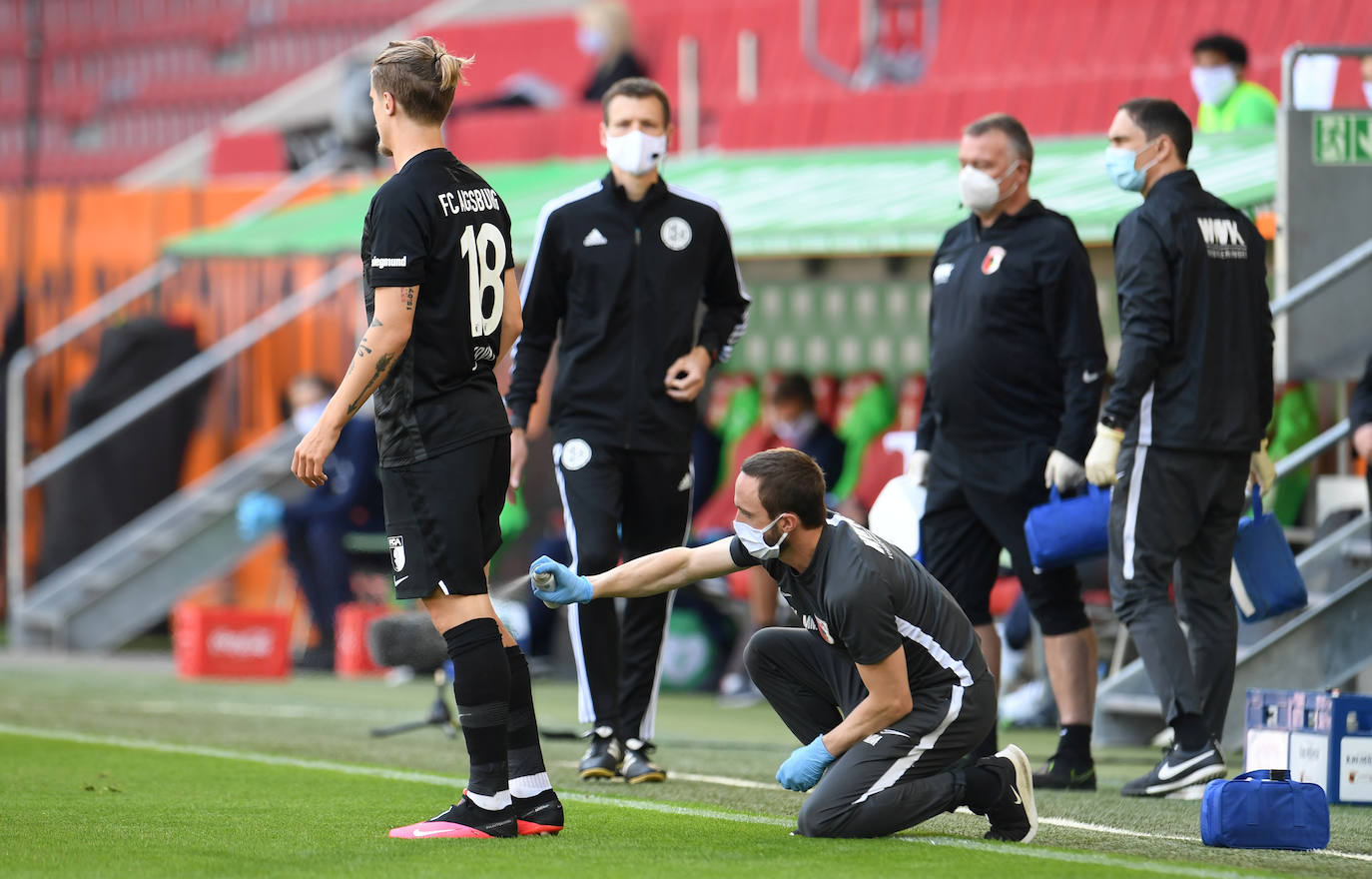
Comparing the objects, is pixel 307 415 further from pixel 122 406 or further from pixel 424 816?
pixel 424 816

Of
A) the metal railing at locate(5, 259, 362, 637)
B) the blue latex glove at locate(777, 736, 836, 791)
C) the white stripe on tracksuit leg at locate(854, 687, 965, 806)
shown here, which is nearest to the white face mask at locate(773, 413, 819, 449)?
the metal railing at locate(5, 259, 362, 637)

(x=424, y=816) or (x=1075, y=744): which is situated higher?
(x=424, y=816)

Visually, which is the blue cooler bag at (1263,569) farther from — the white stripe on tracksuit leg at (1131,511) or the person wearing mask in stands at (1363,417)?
the person wearing mask in stands at (1363,417)

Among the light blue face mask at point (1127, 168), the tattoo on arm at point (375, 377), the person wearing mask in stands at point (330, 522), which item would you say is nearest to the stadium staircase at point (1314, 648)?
the light blue face mask at point (1127, 168)

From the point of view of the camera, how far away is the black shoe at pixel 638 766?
6.24 m

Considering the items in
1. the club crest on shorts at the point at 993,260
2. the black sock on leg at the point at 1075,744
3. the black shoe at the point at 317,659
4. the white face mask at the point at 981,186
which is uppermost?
the white face mask at the point at 981,186

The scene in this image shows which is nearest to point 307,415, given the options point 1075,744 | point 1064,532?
point 1075,744

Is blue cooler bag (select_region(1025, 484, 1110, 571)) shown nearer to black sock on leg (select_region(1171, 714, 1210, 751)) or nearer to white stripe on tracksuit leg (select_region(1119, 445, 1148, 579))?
white stripe on tracksuit leg (select_region(1119, 445, 1148, 579))

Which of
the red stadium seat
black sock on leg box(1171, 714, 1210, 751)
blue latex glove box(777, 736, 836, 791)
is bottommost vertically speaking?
black sock on leg box(1171, 714, 1210, 751)

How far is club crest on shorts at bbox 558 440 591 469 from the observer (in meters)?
6.36

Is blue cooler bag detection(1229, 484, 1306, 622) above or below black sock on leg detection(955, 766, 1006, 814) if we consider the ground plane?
above

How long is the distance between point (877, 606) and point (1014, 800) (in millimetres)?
590

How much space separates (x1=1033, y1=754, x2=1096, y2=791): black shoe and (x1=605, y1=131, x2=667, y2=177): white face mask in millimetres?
2149

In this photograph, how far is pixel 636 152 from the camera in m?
6.41
